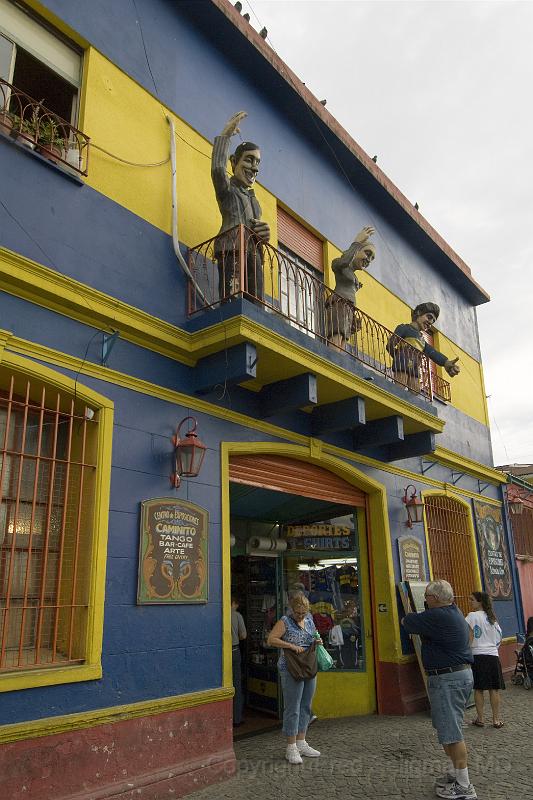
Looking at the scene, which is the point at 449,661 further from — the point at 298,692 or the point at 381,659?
the point at 381,659

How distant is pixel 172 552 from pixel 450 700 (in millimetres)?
2654

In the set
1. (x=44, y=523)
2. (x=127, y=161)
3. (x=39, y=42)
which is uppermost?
(x=39, y=42)

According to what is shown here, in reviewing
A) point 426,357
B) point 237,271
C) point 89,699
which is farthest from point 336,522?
point 89,699

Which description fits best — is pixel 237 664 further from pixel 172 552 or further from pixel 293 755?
pixel 172 552

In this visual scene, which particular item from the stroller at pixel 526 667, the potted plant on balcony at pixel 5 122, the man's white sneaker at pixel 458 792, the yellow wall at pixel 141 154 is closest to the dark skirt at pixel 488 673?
the man's white sneaker at pixel 458 792

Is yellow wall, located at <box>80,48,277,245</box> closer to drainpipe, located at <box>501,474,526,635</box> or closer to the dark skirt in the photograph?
the dark skirt

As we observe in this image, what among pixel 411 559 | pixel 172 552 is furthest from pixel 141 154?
pixel 411 559

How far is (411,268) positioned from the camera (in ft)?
41.4

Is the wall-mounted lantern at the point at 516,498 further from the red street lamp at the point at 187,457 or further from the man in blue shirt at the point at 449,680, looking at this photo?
the red street lamp at the point at 187,457

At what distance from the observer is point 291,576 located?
9344 mm

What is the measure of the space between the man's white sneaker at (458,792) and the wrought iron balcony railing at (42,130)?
20.4ft

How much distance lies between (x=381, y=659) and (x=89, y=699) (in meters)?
5.13

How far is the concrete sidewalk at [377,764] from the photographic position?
5.42 m

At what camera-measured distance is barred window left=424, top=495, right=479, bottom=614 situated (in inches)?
426
